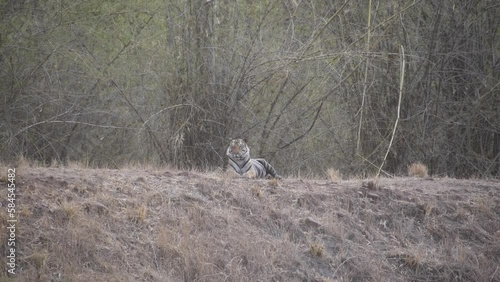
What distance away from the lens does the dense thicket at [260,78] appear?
417 inches

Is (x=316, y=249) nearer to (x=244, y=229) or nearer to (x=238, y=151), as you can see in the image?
(x=244, y=229)

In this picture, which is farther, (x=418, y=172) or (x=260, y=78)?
(x=260, y=78)

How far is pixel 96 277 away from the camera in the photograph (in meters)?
5.64

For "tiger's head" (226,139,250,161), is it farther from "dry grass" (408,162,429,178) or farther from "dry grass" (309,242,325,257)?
"dry grass" (309,242,325,257)

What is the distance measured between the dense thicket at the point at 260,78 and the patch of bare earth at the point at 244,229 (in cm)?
281

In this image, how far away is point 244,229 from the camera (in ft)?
22.3

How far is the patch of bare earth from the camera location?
5945mm

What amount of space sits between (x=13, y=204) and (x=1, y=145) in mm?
4832

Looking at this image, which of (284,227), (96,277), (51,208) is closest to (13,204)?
(51,208)

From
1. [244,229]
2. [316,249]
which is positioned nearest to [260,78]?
[244,229]

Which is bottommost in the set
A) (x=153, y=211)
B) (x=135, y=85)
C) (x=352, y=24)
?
(x=153, y=211)

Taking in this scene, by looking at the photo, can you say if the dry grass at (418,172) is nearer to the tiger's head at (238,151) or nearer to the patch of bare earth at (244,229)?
the patch of bare earth at (244,229)

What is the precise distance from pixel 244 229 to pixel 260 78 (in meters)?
4.44

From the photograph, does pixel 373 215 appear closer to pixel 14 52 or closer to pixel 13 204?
pixel 13 204
